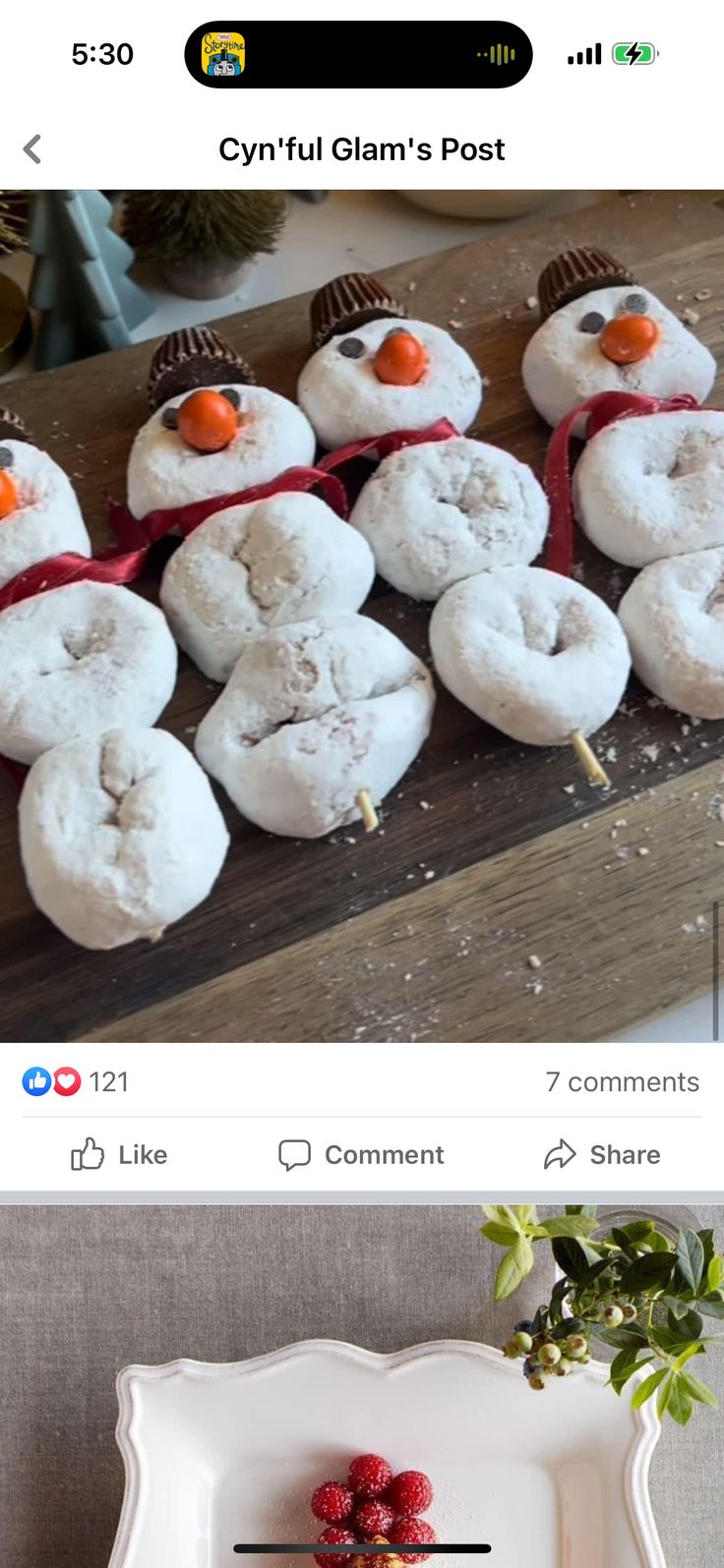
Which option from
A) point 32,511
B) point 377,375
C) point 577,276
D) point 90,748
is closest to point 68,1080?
point 90,748

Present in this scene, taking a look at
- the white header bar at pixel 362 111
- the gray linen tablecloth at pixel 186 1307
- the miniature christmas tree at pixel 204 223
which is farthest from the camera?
the gray linen tablecloth at pixel 186 1307

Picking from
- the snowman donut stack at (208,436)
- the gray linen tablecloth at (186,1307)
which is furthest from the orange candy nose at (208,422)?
the gray linen tablecloth at (186,1307)

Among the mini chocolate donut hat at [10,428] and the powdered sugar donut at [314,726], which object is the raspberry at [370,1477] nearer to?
the powdered sugar donut at [314,726]

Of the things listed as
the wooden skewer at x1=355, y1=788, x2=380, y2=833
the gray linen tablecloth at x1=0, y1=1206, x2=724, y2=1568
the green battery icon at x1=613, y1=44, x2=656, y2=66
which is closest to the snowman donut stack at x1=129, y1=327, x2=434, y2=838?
the wooden skewer at x1=355, y1=788, x2=380, y2=833

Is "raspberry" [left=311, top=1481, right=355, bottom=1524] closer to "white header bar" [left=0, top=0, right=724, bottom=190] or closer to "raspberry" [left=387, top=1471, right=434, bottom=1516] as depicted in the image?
"raspberry" [left=387, top=1471, right=434, bottom=1516]

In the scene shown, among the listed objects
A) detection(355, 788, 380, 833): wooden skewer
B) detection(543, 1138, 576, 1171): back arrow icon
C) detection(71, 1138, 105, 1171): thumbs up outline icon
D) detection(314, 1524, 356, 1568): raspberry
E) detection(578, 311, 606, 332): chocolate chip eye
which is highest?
detection(578, 311, 606, 332): chocolate chip eye

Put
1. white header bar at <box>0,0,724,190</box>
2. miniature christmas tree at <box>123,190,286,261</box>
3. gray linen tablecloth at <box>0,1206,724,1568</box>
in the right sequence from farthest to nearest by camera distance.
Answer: gray linen tablecloth at <box>0,1206,724,1568</box> < miniature christmas tree at <box>123,190,286,261</box> < white header bar at <box>0,0,724,190</box>
